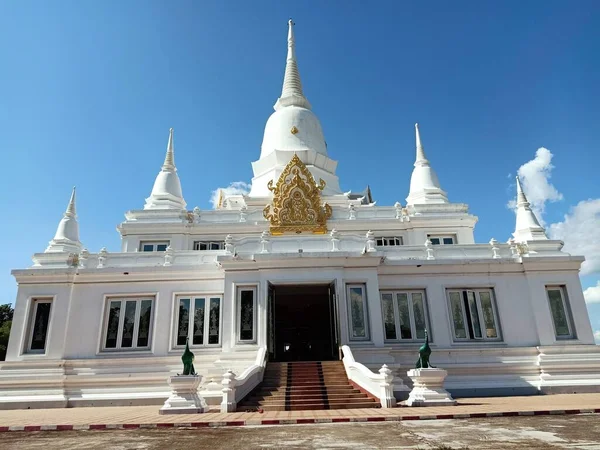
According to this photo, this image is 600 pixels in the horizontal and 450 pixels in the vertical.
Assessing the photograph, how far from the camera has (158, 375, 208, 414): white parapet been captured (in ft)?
42.1

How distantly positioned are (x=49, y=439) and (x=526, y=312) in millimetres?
17396

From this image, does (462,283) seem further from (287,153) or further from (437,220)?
(287,153)

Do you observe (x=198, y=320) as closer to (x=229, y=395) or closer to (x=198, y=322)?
(x=198, y=322)

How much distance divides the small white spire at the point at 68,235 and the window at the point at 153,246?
2.91m

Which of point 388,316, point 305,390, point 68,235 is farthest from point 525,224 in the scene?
point 68,235

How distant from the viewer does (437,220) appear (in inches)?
935

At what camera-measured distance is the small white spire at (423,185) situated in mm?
25578

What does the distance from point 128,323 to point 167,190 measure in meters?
9.25

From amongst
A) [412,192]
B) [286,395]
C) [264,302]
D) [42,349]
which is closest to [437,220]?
[412,192]

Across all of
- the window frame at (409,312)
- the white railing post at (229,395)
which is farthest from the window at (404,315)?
the white railing post at (229,395)

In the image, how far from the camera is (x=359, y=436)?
791 centimetres

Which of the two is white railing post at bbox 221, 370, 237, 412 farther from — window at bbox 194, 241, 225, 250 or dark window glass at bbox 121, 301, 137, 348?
window at bbox 194, 241, 225, 250

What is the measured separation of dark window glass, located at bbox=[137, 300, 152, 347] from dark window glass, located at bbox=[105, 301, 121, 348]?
95cm

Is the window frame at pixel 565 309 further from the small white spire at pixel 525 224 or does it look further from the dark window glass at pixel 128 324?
the dark window glass at pixel 128 324
